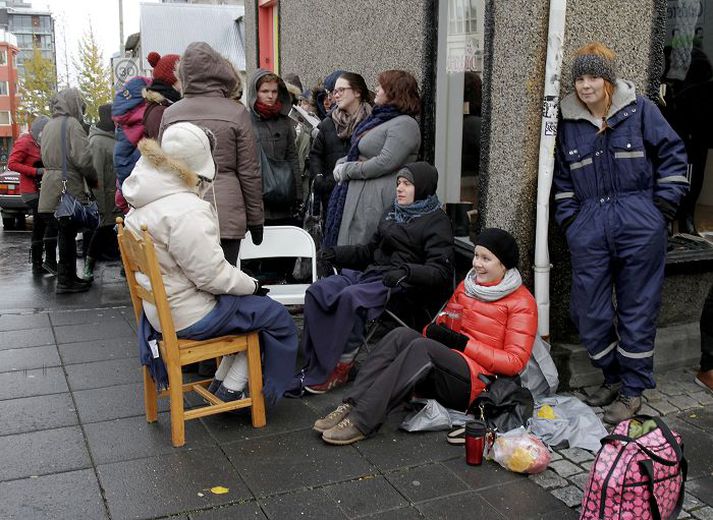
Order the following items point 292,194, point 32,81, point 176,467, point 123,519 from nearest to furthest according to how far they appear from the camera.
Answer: point 123,519 → point 176,467 → point 292,194 → point 32,81

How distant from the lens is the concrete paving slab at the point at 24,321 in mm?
6273

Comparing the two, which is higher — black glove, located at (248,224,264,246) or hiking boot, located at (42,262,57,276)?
black glove, located at (248,224,264,246)

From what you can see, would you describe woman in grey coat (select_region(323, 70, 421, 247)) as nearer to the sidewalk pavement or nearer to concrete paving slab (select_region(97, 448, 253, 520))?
the sidewalk pavement

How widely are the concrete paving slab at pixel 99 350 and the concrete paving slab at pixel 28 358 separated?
67 mm

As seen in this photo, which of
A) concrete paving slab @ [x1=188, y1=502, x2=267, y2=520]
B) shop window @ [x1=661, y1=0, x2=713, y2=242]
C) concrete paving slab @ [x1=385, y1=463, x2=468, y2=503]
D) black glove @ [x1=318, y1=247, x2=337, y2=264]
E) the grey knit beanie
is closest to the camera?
concrete paving slab @ [x1=188, y1=502, x2=267, y2=520]

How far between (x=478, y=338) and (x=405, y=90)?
6.79 feet

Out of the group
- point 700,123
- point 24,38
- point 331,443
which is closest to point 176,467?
point 331,443

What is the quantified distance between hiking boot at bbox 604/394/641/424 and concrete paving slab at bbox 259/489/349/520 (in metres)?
1.77

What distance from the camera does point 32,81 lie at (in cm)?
5356

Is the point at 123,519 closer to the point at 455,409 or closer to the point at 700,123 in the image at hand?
the point at 455,409

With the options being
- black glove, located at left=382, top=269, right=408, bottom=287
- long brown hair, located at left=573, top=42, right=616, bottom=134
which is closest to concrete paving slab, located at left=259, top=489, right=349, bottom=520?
black glove, located at left=382, top=269, right=408, bottom=287

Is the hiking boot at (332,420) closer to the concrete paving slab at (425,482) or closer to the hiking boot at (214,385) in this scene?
the concrete paving slab at (425,482)

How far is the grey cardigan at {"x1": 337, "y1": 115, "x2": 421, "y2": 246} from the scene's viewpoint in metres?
5.31

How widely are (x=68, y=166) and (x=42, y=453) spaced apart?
14.3 ft
